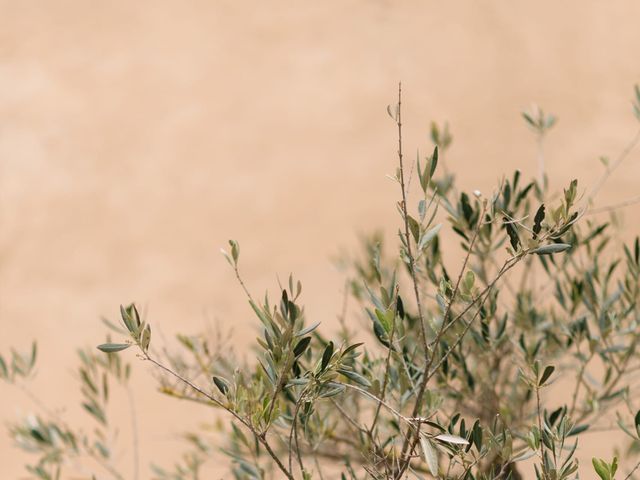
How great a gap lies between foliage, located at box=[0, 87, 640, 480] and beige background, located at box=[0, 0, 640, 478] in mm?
1823

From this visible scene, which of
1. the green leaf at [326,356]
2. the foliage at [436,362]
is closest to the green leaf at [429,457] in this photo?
the foliage at [436,362]

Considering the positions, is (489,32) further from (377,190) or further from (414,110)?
(377,190)

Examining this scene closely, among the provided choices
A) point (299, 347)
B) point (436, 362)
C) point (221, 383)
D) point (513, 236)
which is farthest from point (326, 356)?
point (436, 362)

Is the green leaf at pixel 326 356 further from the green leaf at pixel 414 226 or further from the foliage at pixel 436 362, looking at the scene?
the green leaf at pixel 414 226

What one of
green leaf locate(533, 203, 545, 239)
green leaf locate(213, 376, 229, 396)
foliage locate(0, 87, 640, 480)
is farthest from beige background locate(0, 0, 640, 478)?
green leaf locate(533, 203, 545, 239)

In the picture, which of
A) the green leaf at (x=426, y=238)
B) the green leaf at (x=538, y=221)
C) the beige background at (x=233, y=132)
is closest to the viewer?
the green leaf at (x=538, y=221)

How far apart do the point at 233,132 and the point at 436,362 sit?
3610mm

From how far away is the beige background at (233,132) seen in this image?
500 centimetres

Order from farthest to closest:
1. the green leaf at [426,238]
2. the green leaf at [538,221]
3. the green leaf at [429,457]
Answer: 1. the green leaf at [426,238]
2. the green leaf at [538,221]
3. the green leaf at [429,457]

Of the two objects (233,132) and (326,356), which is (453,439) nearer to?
(326,356)

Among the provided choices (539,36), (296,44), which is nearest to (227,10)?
(296,44)

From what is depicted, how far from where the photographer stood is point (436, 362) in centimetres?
205

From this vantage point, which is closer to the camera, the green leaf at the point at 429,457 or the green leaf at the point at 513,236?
the green leaf at the point at 429,457

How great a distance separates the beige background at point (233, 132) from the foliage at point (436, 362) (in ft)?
5.98
